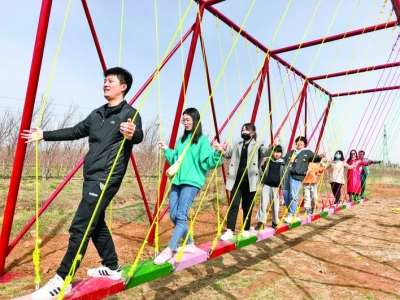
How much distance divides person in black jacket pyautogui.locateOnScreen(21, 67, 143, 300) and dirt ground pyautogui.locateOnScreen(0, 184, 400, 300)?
101 centimetres

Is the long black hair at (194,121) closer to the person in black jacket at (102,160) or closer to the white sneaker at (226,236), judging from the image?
the person in black jacket at (102,160)

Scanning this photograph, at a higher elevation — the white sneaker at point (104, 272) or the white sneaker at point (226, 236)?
the white sneaker at point (104, 272)

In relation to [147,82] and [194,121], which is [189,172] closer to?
[194,121]

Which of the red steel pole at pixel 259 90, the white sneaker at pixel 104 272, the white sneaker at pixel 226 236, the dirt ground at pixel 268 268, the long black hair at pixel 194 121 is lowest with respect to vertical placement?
the dirt ground at pixel 268 268

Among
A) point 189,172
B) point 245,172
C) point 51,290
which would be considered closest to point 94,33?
point 189,172

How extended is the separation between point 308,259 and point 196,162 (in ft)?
7.65

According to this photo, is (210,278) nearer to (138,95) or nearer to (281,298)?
(281,298)

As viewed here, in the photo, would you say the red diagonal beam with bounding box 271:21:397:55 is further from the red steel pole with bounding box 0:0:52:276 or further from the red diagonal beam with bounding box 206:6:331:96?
the red steel pole with bounding box 0:0:52:276

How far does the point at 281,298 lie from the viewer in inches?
104

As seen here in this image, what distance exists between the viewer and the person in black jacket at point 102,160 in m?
1.70

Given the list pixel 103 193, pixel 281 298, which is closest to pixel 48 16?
pixel 103 193

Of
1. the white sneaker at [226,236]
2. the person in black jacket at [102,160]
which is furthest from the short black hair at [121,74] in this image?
the white sneaker at [226,236]

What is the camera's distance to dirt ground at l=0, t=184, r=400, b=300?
2729 millimetres

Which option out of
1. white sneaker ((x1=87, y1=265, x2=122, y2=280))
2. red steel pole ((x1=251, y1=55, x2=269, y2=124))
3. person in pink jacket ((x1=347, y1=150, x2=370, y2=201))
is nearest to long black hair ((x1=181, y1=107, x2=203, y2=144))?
white sneaker ((x1=87, y1=265, x2=122, y2=280))
